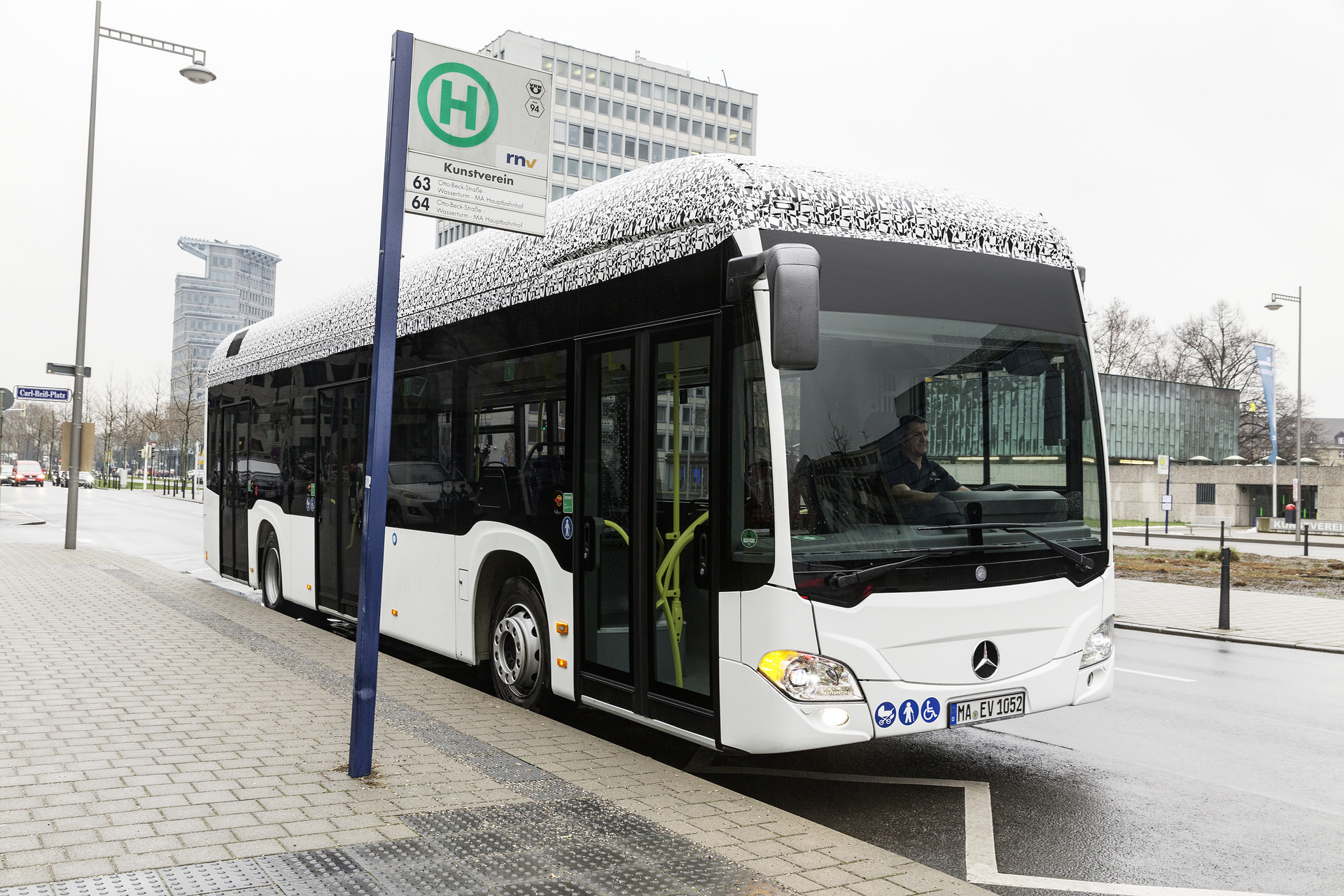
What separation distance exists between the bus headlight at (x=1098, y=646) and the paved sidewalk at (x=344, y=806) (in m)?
1.94

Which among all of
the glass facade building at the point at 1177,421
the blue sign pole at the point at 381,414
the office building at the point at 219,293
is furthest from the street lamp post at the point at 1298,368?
the office building at the point at 219,293

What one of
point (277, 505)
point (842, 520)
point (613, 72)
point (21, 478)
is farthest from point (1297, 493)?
point (613, 72)

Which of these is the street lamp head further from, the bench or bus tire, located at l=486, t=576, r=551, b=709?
the bench

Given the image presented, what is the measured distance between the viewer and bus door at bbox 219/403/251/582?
43.0 ft

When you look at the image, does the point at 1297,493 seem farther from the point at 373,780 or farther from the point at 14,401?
the point at 373,780

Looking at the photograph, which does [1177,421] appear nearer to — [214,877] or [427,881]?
[427,881]

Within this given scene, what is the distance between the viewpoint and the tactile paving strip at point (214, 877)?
153 inches

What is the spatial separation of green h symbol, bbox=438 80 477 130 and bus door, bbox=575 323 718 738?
4.60ft

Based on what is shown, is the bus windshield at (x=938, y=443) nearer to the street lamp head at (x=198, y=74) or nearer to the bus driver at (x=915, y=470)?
the bus driver at (x=915, y=470)

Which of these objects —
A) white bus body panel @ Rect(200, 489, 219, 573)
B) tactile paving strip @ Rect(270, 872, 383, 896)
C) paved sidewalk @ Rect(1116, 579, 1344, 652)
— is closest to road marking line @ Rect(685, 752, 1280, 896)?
tactile paving strip @ Rect(270, 872, 383, 896)

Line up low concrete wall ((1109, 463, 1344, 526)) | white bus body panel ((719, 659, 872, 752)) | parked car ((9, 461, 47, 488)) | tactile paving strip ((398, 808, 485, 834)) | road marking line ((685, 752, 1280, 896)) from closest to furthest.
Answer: road marking line ((685, 752, 1280, 896)) < tactile paving strip ((398, 808, 485, 834)) < white bus body panel ((719, 659, 872, 752)) < low concrete wall ((1109, 463, 1344, 526)) < parked car ((9, 461, 47, 488))

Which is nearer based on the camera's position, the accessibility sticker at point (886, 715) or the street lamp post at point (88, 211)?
the accessibility sticker at point (886, 715)

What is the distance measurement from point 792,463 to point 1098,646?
2128 millimetres

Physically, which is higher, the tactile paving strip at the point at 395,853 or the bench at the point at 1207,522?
the bench at the point at 1207,522
